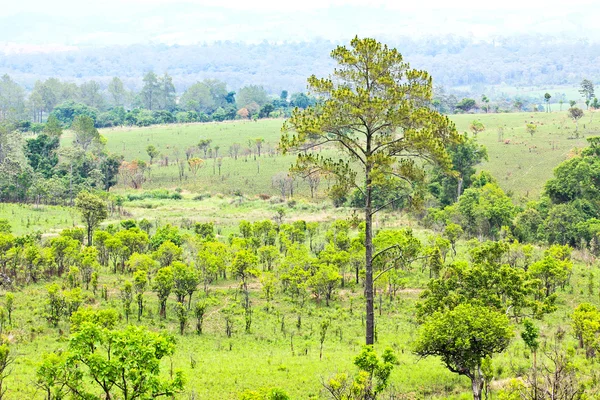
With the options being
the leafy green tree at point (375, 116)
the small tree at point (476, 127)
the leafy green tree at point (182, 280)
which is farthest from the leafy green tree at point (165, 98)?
the leafy green tree at point (375, 116)

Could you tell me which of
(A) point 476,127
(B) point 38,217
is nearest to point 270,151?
(A) point 476,127

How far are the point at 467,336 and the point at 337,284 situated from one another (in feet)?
53.4

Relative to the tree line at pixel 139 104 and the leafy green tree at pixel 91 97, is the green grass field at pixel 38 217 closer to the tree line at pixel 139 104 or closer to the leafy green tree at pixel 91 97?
the tree line at pixel 139 104

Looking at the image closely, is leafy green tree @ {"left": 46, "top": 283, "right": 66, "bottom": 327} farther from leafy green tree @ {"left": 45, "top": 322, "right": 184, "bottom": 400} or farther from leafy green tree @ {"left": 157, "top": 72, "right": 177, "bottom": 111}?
leafy green tree @ {"left": 157, "top": 72, "right": 177, "bottom": 111}

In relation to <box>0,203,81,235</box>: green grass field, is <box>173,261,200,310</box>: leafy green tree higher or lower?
higher

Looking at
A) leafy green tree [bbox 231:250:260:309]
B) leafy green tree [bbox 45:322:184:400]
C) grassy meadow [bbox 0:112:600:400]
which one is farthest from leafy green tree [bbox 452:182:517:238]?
leafy green tree [bbox 45:322:184:400]

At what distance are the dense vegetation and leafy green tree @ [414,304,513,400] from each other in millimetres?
44

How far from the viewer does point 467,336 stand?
44.4 ft

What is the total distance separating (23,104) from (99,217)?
117 meters

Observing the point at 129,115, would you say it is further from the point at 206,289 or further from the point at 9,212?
the point at 206,289

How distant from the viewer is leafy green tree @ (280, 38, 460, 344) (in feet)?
55.4

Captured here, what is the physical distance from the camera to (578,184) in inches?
1639

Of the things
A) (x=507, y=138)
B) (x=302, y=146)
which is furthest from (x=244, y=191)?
(x=302, y=146)

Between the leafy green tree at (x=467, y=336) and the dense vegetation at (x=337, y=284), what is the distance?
0.15 ft
